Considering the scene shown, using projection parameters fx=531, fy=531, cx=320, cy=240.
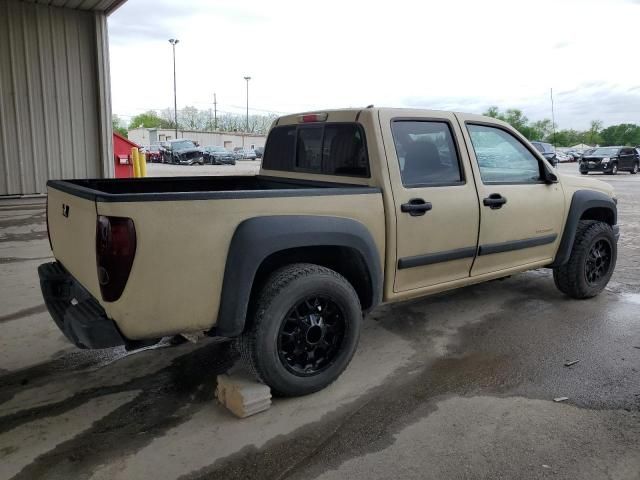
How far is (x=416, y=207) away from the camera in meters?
3.70

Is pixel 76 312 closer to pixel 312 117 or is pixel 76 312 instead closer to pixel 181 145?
pixel 312 117

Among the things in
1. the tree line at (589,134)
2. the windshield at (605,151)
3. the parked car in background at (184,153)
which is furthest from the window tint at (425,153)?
the tree line at (589,134)

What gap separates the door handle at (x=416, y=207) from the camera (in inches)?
144

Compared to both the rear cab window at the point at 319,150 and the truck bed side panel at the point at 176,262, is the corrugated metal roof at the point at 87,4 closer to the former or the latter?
the rear cab window at the point at 319,150

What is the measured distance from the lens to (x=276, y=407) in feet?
10.6

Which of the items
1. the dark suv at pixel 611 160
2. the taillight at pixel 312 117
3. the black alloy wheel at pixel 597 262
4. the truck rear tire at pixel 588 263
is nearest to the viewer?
the taillight at pixel 312 117

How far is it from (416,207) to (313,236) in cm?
90

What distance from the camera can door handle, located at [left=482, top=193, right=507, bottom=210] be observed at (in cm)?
420

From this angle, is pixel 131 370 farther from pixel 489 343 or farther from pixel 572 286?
pixel 572 286

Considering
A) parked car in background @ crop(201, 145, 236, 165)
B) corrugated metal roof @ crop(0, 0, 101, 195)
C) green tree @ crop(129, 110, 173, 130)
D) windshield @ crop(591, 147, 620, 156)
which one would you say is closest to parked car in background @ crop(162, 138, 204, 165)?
parked car in background @ crop(201, 145, 236, 165)

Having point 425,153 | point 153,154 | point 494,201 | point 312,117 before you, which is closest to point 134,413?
point 312,117

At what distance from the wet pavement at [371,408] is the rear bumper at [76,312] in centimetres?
55

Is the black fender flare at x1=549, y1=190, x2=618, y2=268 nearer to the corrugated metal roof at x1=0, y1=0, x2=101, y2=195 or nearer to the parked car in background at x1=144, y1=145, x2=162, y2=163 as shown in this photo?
the corrugated metal roof at x1=0, y1=0, x2=101, y2=195

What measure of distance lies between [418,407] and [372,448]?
554mm
